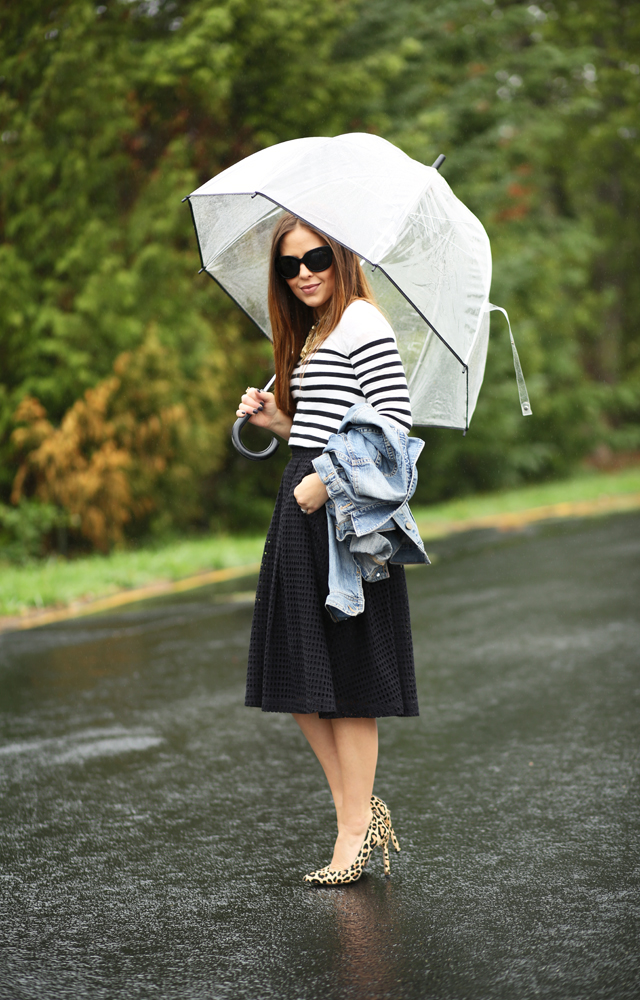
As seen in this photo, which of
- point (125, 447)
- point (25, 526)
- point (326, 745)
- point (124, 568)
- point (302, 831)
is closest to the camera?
point (326, 745)

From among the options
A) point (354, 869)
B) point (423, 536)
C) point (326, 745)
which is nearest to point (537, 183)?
point (423, 536)

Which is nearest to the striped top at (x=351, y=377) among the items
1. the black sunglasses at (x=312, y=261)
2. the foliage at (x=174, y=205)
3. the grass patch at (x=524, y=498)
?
the black sunglasses at (x=312, y=261)

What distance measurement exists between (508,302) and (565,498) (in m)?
4.08

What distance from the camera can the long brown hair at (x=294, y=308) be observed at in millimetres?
3451

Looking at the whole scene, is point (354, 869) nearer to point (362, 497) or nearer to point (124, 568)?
point (362, 497)

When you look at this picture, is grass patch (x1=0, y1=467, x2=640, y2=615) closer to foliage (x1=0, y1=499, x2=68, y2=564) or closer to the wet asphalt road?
foliage (x1=0, y1=499, x2=68, y2=564)

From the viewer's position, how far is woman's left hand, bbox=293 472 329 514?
329cm

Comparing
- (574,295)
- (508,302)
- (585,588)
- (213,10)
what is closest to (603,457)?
(574,295)

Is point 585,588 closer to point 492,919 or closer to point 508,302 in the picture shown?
point 492,919

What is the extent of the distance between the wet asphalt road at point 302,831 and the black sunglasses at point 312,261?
188 centimetres

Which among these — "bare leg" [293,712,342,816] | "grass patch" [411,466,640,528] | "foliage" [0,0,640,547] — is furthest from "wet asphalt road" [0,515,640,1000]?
"grass patch" [411,466,640,528]

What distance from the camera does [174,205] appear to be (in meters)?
12.9

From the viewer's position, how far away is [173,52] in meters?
13.0

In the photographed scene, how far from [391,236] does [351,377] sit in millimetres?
426
